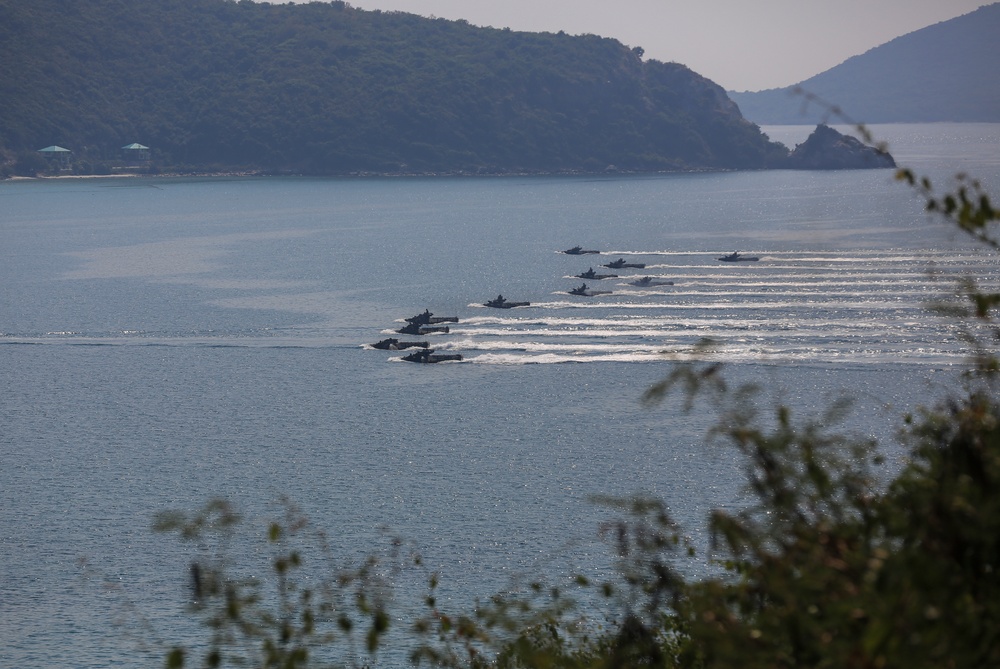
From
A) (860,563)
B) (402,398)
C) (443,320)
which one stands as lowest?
(402,398)

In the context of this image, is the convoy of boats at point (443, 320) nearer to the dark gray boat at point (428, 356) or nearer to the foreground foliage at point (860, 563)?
the dark gray boat at point (428, 356)

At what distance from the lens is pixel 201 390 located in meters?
71.8

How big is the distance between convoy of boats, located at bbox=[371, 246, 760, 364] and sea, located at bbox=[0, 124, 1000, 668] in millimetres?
1044

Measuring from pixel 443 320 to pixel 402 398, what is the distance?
21329 millimetres

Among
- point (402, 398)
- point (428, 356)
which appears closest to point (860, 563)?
point (402, 398)

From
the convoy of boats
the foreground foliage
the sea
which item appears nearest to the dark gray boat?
the convoy of boats

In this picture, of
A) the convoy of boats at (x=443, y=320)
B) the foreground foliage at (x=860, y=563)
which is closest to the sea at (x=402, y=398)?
the convoy of boats at (x=443, y=320)

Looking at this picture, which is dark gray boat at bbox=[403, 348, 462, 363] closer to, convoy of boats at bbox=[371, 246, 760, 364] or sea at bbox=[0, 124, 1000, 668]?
convoy of boats at bbox=[371, 246, 760, 364]

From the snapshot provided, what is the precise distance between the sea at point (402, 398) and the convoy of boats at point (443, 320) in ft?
3.42

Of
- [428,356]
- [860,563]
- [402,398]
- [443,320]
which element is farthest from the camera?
[443,320]

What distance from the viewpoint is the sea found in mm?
40562

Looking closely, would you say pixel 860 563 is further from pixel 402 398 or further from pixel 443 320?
pixel 443 320

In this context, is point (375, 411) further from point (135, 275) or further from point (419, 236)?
point (419, 236)

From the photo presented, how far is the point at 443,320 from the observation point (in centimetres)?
8875
